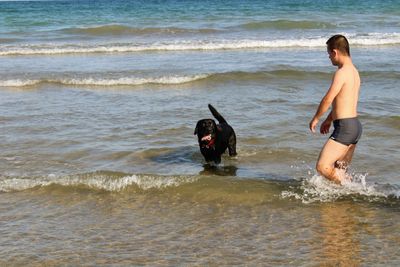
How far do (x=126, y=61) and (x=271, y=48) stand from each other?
501 cm

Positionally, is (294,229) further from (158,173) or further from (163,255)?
(158,173)

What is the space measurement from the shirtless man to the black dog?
1806 millimetres

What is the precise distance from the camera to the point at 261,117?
950 cm

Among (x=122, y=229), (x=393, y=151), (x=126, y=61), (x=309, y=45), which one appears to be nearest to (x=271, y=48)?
(x=309, y=45)

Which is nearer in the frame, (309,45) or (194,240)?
(194,240)

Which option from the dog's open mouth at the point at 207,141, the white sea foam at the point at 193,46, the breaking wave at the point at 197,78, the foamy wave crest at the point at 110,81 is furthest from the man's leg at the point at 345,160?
the white sea foam at the point at 193,46

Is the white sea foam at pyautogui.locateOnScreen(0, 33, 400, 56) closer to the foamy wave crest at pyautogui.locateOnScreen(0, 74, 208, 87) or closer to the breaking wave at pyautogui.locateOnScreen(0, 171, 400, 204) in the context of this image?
the foamy wave crest at pyautogui.locateOnScreen(0, 74, 208, 87)

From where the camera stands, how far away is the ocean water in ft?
15.8

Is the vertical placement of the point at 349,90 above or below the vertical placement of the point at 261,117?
above

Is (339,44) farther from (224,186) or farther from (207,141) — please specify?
(207,141)

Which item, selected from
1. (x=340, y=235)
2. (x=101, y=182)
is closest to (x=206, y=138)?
(x=101, y=182)

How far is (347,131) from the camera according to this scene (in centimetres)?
570

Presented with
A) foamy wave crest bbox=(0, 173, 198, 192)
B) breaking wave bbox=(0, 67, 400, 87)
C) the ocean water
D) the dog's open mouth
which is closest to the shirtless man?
the ocean water

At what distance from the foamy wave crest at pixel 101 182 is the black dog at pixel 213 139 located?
81 cm
